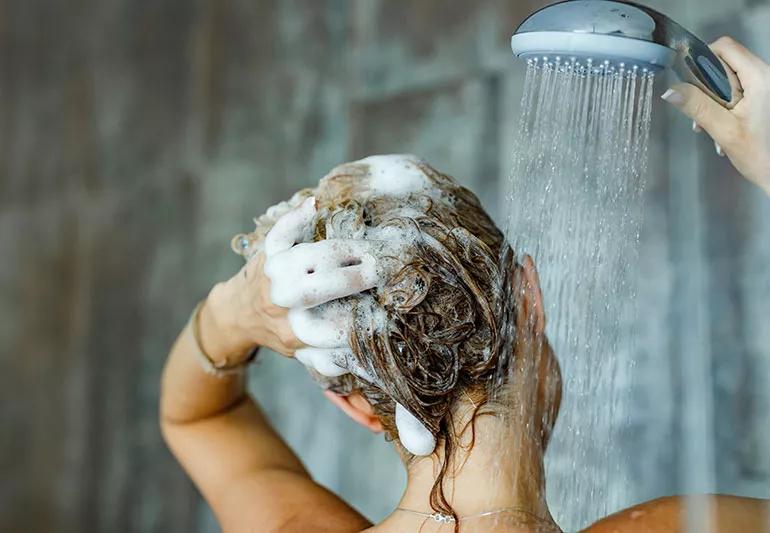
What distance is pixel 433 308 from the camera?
0.86 m

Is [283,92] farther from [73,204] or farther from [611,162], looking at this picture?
[611,162]

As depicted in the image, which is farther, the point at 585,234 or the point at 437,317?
the point at 585,234

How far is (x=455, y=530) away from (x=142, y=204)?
2049mm

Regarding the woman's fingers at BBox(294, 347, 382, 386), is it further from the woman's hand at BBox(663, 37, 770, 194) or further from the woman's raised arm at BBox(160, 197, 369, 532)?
the woman's hand at BBox(663, 37, 770, 194)

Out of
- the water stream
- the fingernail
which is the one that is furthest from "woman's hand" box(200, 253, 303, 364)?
the fingernail

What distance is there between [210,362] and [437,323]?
1.32ft

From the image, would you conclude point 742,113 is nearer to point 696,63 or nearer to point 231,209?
point 696,63

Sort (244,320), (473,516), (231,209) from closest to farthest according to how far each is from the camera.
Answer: (473,516), (244,320), (231,209)

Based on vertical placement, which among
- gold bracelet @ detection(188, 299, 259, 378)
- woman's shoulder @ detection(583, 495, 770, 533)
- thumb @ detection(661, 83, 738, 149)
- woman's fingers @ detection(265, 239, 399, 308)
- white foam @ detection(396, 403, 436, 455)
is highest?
thumb @ detection(661, 83, 738, 149)

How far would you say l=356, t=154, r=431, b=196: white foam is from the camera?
0.95 metres

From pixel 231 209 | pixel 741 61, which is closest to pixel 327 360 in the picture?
pixel 741 61

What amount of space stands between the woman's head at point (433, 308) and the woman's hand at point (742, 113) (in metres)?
0.19

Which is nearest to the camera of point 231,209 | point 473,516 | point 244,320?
point 473,516

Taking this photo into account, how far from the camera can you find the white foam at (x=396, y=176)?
0.95m
